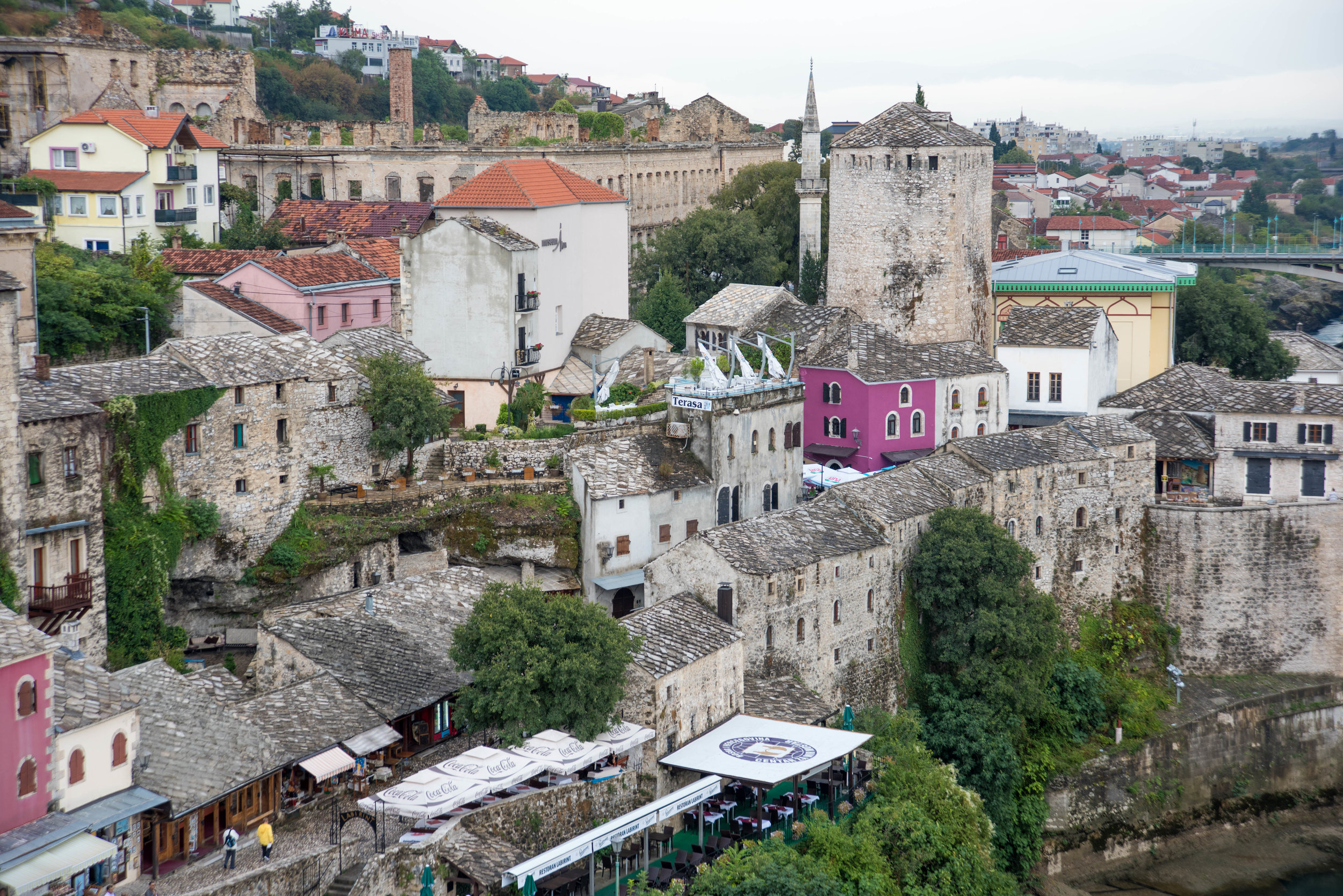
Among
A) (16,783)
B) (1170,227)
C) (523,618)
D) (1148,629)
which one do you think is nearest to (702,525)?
(523,618)

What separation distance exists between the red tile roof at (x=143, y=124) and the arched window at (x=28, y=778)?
93.4 feet

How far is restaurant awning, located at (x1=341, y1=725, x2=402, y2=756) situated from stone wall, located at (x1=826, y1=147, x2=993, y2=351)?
25.7 m

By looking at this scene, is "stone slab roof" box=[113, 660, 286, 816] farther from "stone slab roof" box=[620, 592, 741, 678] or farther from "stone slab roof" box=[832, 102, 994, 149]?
"stone slab roof" box=[832, 102, 994, 149]

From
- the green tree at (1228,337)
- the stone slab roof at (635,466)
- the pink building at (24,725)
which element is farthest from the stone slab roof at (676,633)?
the green tree at (1228,337)

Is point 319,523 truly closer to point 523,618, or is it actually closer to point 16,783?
point 523,618

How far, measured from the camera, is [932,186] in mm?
49531

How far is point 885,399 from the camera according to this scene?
149 ft

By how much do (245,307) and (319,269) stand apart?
3.83 m

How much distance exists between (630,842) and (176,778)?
28.1 ft

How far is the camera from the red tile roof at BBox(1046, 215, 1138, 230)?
293 ft

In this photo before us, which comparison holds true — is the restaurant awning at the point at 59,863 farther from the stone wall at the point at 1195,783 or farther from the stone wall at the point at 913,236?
the stone wall at the point at 913,236

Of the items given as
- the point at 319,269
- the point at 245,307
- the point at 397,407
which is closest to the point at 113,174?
the point at 319,269

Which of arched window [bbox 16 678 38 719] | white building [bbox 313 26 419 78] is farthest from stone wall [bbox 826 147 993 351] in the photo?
white building [bbox 313 26 419 78]

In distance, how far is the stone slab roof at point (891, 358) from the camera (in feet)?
150
